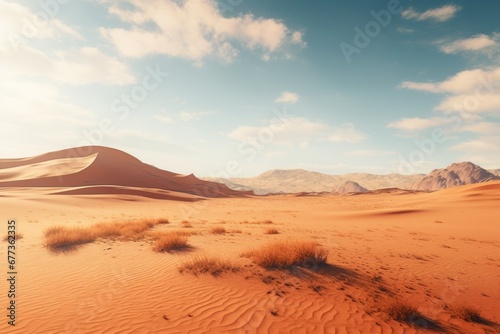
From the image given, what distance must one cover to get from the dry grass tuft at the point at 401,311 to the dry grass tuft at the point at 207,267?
4119mm

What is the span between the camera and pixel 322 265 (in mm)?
8727

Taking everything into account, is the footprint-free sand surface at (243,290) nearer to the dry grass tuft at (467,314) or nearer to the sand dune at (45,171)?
the dry grass tuft at (467,314)

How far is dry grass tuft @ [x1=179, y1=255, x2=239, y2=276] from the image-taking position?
25.8ft

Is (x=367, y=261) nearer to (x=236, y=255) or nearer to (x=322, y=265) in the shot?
(x=322, y=265)

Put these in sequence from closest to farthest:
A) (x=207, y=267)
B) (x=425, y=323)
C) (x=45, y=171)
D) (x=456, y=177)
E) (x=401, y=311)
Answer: (x=425, y=323)
(x=401, y=311)
(x=207, y=267)
(x=45, y=171)
(x=456, y=177)

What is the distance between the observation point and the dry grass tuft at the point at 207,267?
7855 millimetres

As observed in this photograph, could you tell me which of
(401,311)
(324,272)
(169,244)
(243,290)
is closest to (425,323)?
(401,311)

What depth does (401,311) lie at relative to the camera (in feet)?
18.8

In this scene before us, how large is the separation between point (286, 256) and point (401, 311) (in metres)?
3.46

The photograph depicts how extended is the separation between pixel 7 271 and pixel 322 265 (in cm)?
952

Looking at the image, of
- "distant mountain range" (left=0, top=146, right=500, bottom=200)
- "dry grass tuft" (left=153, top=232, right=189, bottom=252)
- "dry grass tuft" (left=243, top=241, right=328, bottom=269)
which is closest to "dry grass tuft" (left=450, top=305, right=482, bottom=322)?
"dry grass tuft" (left=243, top=241, right=328, bottom=269)

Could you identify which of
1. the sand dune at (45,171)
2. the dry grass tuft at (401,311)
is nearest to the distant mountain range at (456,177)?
the sand dune at (45,171)

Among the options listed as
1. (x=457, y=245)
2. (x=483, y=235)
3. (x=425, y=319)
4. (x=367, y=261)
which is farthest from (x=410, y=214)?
(x=425, y=319)

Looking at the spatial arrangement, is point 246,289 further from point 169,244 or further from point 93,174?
point 93,174
